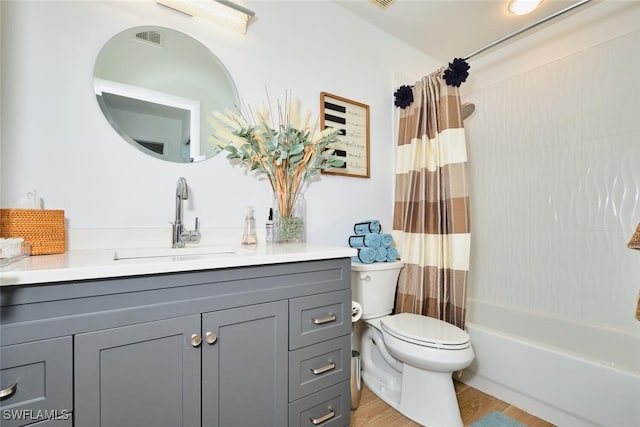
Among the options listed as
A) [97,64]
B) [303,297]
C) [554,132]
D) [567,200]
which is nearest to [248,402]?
[303,297]

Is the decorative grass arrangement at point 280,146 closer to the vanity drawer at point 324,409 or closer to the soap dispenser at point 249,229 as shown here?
the soap dispenser at point 249,229

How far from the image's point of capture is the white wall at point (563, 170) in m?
1.62

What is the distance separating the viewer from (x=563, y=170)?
5.97 ft

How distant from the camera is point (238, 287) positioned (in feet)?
2.97

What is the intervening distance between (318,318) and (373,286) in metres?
0.63

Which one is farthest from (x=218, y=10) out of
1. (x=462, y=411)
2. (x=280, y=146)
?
(x=462, y=411)

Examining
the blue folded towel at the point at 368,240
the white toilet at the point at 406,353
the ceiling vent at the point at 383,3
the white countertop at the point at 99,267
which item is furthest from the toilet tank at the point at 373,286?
the ceiling vent at the point at 383,3

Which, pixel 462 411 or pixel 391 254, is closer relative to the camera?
pixel 462 411

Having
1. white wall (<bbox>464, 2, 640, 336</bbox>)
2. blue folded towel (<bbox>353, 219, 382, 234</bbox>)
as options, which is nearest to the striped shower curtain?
blue folded towel (<bbox>353, 219, 382, 234</bbox>)

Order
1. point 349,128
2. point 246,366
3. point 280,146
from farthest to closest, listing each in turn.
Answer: point 349,128 → point 280,146 → point 246,366

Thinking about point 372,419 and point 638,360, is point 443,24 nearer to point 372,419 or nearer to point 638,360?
point 638,360

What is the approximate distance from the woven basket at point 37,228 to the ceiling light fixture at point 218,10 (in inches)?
40.2

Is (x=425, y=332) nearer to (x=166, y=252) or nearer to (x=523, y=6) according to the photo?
(x=166, y=252)

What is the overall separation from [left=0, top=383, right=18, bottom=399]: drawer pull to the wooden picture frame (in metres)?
1.47
